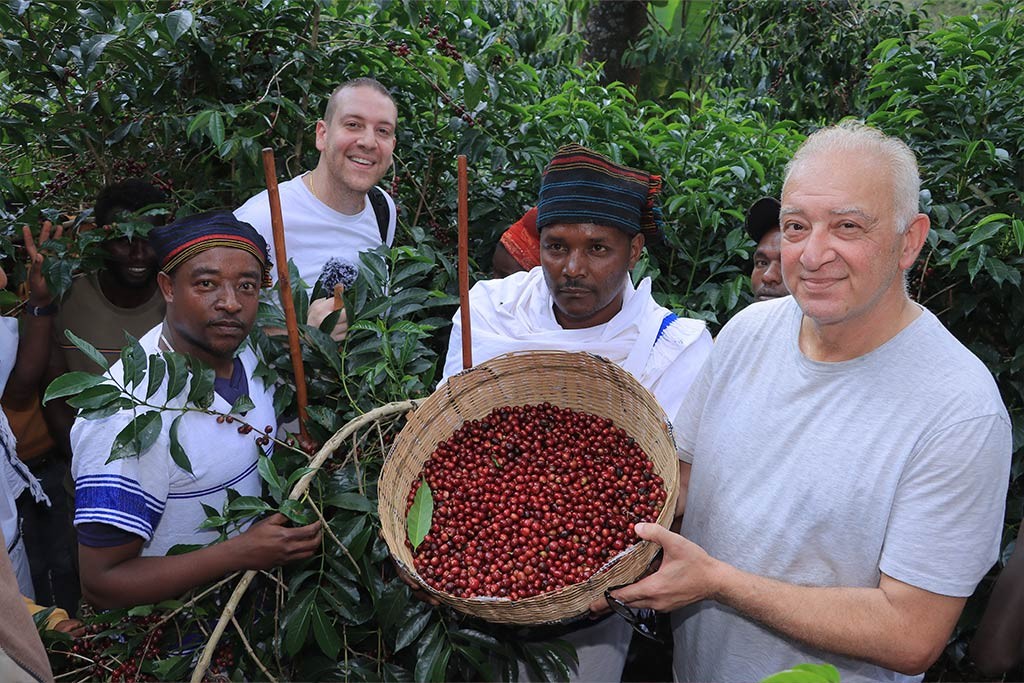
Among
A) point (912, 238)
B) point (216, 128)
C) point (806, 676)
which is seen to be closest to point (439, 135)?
point (216, 128)

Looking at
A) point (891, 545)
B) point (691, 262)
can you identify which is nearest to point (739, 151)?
point (691, 262)

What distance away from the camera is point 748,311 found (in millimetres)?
2018

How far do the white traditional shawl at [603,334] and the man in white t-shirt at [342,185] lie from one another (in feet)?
2.49

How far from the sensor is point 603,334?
2393 mm

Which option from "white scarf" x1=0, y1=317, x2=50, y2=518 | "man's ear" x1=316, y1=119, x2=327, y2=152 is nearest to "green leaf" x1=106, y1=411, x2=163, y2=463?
"white scarf" x1=0, y1=317, x2=50, y2=518

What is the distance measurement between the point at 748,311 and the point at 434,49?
220 cm

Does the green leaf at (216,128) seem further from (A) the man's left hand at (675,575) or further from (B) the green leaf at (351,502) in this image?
(A) the man's left hand at (675,575)

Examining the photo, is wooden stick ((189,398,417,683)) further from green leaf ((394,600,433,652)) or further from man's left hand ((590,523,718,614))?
man's left hand ((590,523,718,614))

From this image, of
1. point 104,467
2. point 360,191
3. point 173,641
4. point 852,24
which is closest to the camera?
point 104,467

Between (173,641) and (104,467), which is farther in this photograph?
(173,641)

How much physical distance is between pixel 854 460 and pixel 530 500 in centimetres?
74

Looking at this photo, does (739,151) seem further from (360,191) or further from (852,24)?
(852,24)

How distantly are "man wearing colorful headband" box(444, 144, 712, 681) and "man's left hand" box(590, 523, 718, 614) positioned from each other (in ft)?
2.00

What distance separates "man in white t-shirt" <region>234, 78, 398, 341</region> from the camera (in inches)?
123
